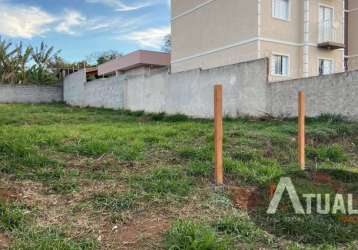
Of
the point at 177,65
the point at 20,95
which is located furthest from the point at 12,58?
the point at 177,65

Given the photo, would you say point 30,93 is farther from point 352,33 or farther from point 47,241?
point 47,241

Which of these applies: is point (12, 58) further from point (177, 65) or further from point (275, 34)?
point (275, 34)

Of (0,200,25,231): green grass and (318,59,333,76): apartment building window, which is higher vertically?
(318,59,333,76): apartment building window

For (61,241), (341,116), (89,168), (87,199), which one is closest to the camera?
(61,241)

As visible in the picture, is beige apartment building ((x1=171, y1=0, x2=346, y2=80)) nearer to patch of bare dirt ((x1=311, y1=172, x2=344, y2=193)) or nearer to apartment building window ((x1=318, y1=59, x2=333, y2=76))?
apartment building window ((x1=318, y1=59, x2=333, y2=76))

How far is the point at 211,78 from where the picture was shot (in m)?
13.8

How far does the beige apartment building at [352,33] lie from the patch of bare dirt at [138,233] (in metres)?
18.9

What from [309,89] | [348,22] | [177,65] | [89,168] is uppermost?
[348,22]

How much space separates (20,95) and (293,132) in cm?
2168

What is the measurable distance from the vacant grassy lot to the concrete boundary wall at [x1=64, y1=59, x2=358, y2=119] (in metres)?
4.25

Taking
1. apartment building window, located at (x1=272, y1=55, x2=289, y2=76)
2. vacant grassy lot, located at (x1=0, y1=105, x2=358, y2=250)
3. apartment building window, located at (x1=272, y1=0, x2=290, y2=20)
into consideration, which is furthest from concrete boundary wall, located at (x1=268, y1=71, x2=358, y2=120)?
apartment building window, located at (x1=272, y1=0, x2=290, y2=20)

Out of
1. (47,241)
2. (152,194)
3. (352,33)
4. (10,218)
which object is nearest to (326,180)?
(152,194)

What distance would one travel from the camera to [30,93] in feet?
86.2

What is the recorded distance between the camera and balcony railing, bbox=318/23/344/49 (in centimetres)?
1753
